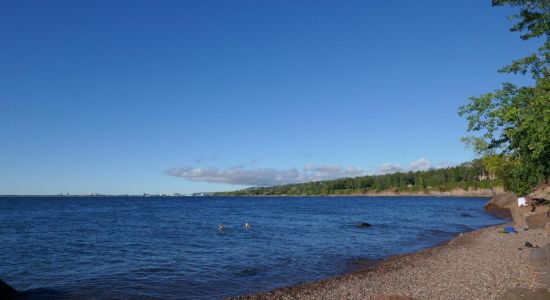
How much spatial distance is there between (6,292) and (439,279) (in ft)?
63.3

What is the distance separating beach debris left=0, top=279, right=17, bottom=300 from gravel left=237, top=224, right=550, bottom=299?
10.8m

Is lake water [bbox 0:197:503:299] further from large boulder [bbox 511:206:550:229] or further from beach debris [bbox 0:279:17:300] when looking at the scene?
large boulder [bbox 511:206:550:229]

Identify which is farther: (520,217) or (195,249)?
(520,217)

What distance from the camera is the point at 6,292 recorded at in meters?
19.1

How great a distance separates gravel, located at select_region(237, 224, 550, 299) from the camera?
16.0m

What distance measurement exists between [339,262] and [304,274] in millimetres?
4584

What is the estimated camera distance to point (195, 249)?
34031 millimetres

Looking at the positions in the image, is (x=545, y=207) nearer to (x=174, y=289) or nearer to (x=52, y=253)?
(x=174, y=289)

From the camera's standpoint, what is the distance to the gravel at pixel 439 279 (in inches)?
628

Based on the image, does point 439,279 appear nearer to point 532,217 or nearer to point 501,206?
point 532,217

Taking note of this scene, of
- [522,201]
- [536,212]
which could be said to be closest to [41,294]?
[536,212]

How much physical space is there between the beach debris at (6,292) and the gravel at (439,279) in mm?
10838

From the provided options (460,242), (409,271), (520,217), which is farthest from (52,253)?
(520,217)

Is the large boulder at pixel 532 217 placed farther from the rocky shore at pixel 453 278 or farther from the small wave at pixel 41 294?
the small wave at pixel 41 294
